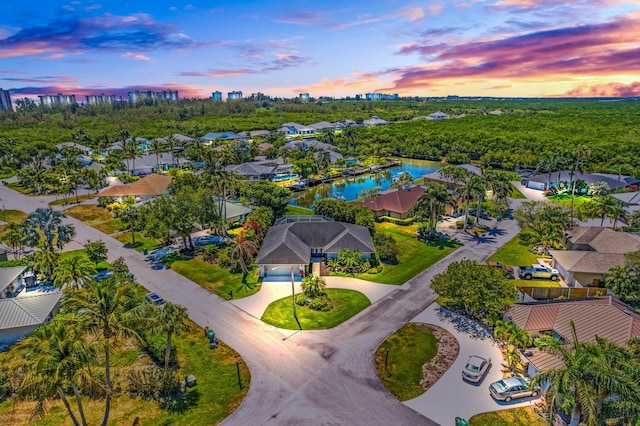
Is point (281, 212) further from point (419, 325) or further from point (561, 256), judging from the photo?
point (561, 256)

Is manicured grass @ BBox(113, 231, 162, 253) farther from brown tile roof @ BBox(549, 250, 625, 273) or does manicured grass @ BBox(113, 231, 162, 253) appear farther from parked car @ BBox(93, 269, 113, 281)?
brown tile roof @ BBox(549, 250, 625, 273)

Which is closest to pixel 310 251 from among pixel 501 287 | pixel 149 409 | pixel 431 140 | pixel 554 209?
pixel 501 287

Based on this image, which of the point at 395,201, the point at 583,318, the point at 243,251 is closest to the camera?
the point at 583,318

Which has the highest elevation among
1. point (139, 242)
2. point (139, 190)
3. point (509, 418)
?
point (139, 190)

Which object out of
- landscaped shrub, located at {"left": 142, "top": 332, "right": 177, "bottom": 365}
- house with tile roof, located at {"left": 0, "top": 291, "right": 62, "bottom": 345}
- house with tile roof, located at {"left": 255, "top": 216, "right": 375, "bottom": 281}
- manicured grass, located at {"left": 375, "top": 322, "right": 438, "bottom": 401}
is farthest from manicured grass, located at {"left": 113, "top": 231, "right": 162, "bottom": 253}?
manicured grass, located at {"left": 375, "top": 322, "right": 438, "bottom": 401}

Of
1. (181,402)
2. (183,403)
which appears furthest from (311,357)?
(181,402)

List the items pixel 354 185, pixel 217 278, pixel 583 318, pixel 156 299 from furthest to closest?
pixel 354 185 → pixel 217 278 → pixel 156 299 → pixel 583 318

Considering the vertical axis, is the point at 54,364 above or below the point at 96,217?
above

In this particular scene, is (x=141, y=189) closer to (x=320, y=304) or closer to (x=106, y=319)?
(x=320, y=304)
